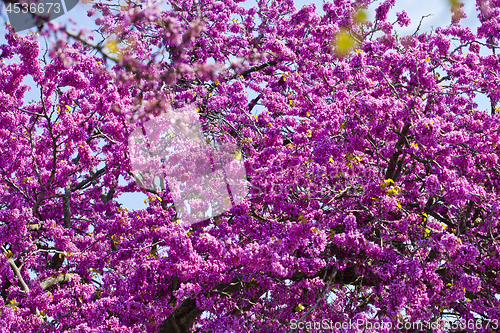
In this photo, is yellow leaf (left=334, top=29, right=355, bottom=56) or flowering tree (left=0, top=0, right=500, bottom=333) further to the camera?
yellow leaf (left=334, top=29, right=355, bottom=56)

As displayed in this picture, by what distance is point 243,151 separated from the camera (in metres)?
9.28

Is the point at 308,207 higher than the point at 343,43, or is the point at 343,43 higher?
the point at 343,43

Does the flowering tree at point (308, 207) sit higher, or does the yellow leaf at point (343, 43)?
the yellow leaf at point (343, 43)

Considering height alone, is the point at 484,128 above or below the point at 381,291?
above

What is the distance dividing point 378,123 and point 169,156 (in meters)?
4.77

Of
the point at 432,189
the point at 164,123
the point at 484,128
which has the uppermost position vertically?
the point at 164,123

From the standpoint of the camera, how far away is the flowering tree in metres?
6.25

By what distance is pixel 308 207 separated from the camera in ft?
24.4

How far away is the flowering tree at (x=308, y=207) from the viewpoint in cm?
625

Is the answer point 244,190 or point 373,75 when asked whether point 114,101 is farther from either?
point 373,75

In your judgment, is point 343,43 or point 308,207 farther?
point 343,43

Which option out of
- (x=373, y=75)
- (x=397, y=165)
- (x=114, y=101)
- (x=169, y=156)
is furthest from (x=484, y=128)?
(x=114, y=101)

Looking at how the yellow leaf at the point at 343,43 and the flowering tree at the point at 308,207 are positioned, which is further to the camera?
the yellow leaf at the point at 343,43

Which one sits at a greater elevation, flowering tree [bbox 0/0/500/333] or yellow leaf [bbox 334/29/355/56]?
yellow leaf [bbox 334/29/355/56]
